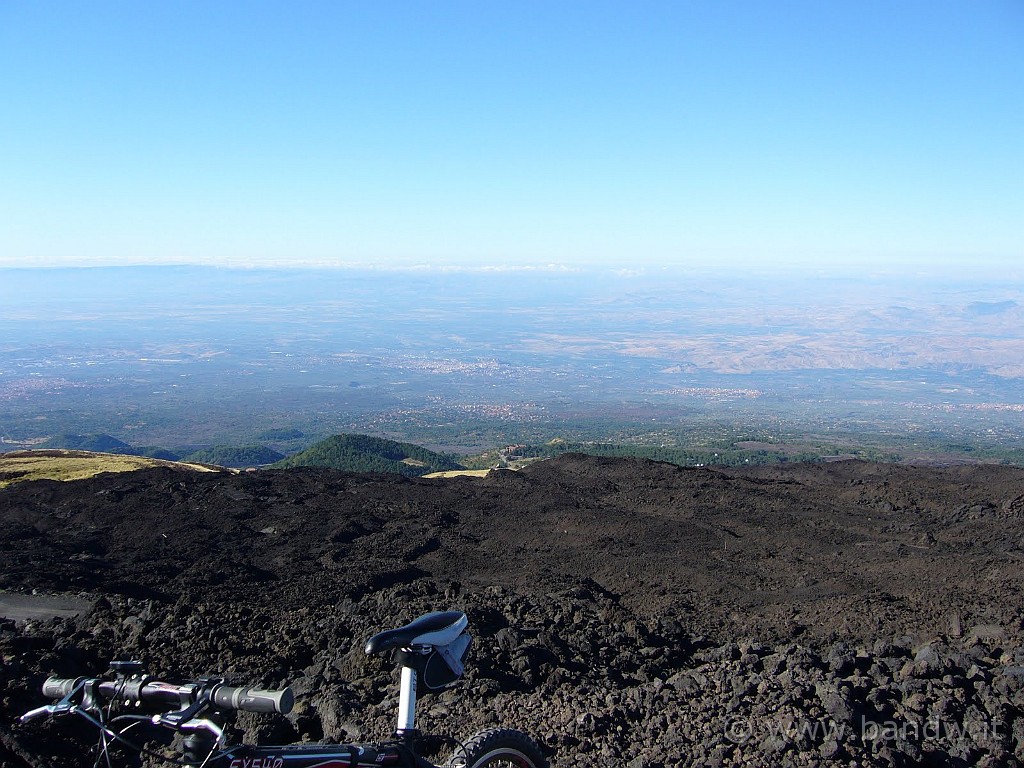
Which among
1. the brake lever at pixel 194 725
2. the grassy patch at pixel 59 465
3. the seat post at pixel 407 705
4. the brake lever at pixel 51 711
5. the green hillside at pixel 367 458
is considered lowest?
the green hillside at pixel 367 458

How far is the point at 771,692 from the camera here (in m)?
6.28

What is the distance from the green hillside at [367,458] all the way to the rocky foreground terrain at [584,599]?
15479mm

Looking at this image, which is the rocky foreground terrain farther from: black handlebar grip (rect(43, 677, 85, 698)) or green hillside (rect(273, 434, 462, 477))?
green hillside (rect(273, 434, 462, 477))

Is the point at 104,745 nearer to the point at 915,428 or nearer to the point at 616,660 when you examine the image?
the point at 616,660

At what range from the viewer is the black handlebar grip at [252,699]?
2859 mm

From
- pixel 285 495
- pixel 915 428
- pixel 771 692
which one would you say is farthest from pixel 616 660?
pixel 915 428

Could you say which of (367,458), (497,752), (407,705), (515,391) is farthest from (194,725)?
(515,391)

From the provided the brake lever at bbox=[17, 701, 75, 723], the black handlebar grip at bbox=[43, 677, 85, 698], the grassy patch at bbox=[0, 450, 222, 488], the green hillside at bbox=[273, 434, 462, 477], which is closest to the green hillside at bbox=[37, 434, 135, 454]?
the green hillside at bbox=[273, 434, 462, 477]

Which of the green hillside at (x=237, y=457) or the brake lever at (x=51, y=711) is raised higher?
the brake lever at (x=51, y=711)

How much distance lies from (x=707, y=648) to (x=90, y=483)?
55.0 feet

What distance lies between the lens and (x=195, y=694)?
294 centimetres

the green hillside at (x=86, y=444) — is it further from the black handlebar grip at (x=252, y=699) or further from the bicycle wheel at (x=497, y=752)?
the black handlebar grip at (x=252, y=699)

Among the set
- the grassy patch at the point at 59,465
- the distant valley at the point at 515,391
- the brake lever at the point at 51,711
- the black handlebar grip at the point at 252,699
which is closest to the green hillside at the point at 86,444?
the distant valley at the point at 515,391

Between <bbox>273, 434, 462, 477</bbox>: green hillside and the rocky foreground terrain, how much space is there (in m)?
15.5
